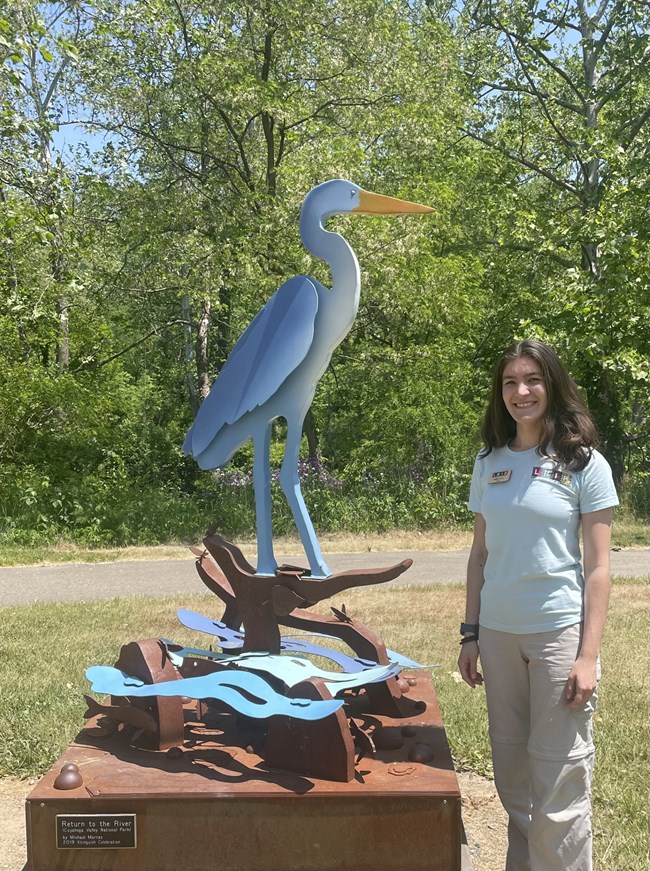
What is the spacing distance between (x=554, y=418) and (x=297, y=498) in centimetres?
128

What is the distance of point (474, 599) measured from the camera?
3201mm

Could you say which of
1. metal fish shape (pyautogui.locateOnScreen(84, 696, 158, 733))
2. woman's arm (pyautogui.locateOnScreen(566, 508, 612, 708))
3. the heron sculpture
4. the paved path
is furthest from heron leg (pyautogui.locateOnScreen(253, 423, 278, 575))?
the paved path

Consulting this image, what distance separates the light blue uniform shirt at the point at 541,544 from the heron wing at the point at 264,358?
124 cm

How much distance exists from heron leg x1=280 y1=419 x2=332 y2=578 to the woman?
85 cm

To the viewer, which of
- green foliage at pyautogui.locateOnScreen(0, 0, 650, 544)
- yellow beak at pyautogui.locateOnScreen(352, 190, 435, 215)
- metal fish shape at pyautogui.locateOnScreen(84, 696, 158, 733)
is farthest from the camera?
green foliage at pyautogui.locateOnScreen(0, 0, 650, 544)

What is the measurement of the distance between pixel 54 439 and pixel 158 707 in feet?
33.6

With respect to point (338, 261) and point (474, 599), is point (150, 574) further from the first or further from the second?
point (474, 599)

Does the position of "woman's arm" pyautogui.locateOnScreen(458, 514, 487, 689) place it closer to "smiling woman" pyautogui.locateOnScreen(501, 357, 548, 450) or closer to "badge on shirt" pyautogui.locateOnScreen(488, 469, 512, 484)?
"badge on shirt" pyautogui.locateOnScreen(488, 469, 512, 484)

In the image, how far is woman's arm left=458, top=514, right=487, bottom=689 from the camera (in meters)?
3.16

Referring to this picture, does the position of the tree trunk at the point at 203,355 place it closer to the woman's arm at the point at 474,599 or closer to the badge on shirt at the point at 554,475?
the woman's arm at the point at 474,599

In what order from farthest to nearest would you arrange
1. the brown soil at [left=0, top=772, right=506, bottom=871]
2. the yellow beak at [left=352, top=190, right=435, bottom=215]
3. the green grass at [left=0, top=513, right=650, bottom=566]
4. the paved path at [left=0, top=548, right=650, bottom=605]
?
1. the green grass at [left=0, top=513, right=650, bottom=566]
2. the paved path at [left=0, top=548, right=650, bottom=605]
3. the yellow beak at [left=352, top=190, right=435, bottom=215]
4. the brown soil at [left=0, top=772, right=506, bottom=871]

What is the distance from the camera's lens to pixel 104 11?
1365 cm

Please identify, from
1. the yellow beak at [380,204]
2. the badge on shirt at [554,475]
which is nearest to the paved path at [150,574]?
the yellow beak at [380,204]

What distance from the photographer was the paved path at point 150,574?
8992 mm
